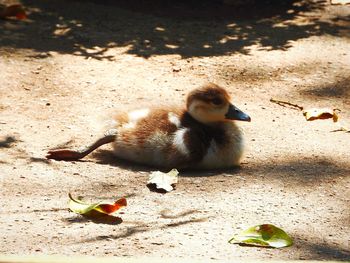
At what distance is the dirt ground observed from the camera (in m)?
4.75

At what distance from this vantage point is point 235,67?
8.35m

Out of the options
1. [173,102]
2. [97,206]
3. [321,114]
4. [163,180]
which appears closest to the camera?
[97,206]

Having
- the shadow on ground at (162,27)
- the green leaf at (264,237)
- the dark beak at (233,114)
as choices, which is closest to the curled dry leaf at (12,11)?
the shadow on ground at (162,27)

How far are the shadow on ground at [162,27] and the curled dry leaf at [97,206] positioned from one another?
362 cm

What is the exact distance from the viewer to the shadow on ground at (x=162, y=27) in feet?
28.8

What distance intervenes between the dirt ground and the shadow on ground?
2 cm

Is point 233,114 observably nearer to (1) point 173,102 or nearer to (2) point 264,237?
(1) point 173,102

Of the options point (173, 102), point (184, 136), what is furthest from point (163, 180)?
point (173, 102)

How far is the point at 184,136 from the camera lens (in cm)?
609

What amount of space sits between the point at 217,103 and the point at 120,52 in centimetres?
263

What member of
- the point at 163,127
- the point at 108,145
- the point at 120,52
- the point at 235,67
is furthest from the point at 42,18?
the point at 163,127

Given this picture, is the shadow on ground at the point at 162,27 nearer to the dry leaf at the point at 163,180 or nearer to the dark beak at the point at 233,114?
the dark beak at the point at 233,114

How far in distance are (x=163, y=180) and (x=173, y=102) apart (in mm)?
1383

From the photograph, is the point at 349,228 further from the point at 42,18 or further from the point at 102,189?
the point at 42,18
